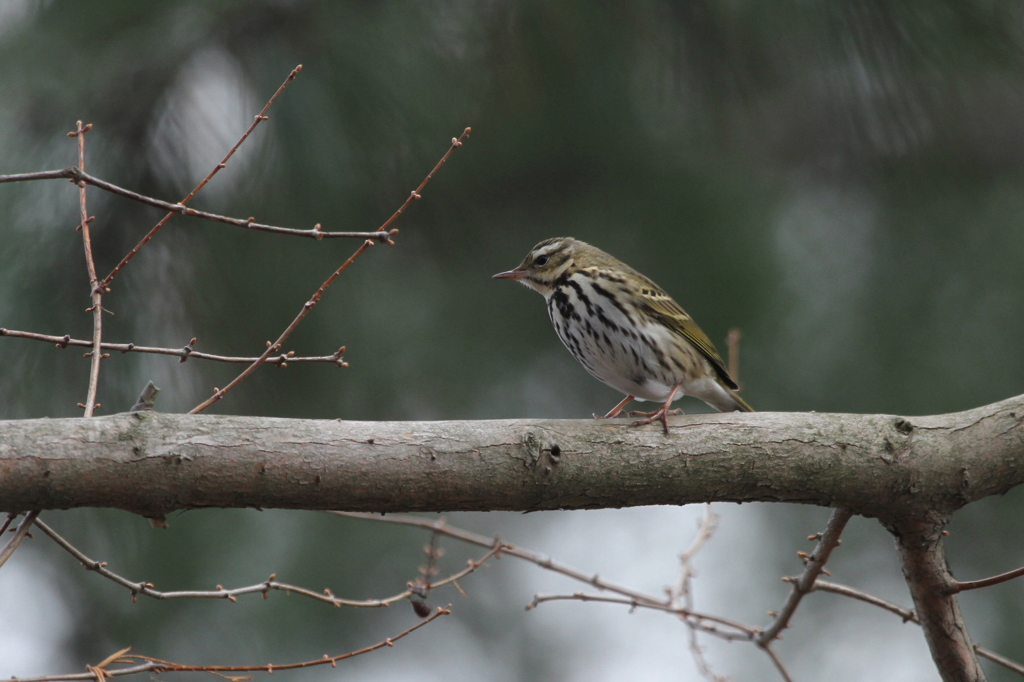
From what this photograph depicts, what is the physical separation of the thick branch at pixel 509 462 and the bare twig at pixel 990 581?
26 cm

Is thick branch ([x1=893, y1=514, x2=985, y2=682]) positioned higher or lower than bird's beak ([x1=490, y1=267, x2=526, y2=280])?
lower

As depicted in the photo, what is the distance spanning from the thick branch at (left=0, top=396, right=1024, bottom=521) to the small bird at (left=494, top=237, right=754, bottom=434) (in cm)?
112

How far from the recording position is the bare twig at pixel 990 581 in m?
2.79

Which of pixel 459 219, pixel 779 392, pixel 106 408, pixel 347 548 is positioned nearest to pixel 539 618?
pixel 347 548

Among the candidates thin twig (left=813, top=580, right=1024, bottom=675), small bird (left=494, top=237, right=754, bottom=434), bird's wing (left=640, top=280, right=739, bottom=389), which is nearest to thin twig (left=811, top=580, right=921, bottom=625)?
thin twig (left=813, top=580, right=1024, bottom=675)

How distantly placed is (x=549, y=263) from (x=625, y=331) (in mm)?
636

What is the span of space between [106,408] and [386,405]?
2214 mm

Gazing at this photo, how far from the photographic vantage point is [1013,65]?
434 cm

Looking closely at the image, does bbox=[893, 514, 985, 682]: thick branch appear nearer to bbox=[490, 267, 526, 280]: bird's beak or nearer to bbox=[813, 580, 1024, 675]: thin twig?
bbox=[813, 580, 1024, 675]: thin twig

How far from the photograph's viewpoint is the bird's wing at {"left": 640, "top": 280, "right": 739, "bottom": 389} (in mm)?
4633

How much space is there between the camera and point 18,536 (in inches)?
93.6

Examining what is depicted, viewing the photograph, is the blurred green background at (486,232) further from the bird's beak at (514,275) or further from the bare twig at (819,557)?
the bare twig at (819,557)

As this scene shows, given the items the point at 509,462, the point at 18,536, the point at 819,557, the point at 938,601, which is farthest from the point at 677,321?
the point at 18,536

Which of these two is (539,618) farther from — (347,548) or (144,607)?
(144,607)
